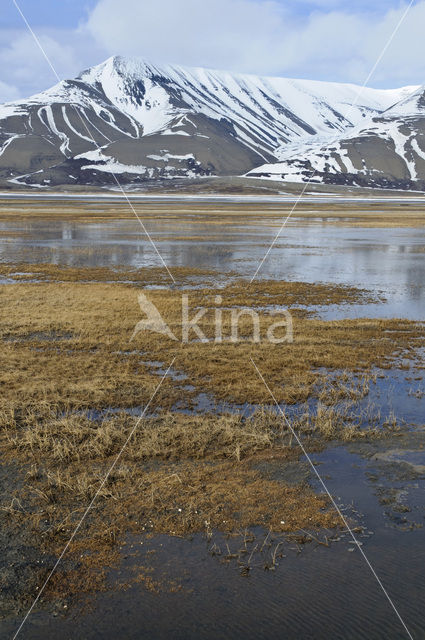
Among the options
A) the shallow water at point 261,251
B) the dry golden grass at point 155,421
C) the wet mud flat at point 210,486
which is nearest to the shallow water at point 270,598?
the wet mud flat at point 210,486

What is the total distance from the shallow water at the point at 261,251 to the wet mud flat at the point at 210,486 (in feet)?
33.8

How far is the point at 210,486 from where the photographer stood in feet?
33.7

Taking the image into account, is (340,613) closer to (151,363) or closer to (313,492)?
(313,492)

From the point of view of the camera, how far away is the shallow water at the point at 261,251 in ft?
111

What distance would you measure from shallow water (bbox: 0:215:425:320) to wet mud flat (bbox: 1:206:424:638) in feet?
33.8

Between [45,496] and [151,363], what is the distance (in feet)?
27.0

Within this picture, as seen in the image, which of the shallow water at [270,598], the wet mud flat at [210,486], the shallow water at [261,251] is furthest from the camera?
the shallow water at [261,251]

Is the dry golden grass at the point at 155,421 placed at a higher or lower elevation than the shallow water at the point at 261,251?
lower

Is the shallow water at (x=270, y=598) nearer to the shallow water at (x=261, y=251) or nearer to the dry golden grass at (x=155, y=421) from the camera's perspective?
the dry golden grass at (x=155, y=421)

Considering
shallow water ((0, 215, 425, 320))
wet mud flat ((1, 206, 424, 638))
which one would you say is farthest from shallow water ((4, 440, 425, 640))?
shallow water ((0, 215, 425, 320))

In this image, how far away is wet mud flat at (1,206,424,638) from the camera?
7.53 metres

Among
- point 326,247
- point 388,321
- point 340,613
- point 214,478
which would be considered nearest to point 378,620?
point 340,613

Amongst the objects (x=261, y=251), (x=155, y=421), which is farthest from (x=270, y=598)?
A: (x=261, y=251)

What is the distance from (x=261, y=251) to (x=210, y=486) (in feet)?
130
